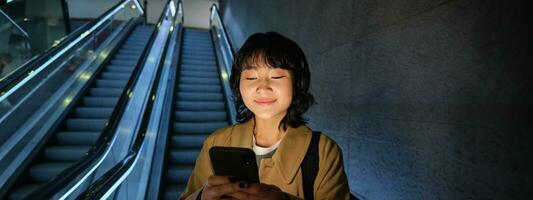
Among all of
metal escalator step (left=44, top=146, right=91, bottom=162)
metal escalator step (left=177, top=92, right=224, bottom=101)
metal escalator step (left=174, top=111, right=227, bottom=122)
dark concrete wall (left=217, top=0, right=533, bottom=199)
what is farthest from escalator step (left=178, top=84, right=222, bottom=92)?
dark concrete wall (left=217, top=0, right=533, bottom=199)

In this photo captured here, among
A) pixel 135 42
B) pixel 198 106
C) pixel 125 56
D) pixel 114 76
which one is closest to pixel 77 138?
pixel 198 106

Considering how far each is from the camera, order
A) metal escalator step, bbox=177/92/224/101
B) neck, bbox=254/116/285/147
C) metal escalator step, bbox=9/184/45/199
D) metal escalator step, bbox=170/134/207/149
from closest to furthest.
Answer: neck, bbox=254/116/285/147, metal escalator step, bbox=9/184/45/199, metal escalator step, bbox=170/134/207/149, metal escalator step, bbox=177/92/224/101

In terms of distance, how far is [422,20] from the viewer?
1.98 meters

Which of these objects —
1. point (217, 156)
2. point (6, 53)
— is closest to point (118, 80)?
point (6, 53)

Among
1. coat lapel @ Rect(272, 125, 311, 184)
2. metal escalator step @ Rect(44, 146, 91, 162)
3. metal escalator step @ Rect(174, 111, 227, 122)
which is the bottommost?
metal escalator step @ Rect(44, 146, 91, 162)

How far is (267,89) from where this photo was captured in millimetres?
1150

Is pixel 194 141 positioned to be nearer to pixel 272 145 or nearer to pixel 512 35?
pixel 272 145

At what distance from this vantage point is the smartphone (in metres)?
0.92

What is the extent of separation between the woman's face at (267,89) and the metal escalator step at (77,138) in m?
3.95

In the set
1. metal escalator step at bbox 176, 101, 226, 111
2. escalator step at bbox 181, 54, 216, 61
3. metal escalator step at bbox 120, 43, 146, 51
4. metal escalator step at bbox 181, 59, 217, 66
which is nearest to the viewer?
metal escalator step at bbox 176, 101, 226, 111

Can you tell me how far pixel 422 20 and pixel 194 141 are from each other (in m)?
3.53

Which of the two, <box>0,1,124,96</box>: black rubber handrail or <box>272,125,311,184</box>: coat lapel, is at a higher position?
<box>0,1,124,96</box>: black rubber handrail

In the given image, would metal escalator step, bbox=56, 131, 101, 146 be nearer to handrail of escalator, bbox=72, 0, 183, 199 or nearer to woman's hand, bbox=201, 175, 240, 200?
handrail of escalator, bbox=72, 0, 183, 199

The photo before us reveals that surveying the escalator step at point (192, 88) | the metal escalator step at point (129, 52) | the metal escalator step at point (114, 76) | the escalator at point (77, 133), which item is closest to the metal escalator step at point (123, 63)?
the escalator at point (77, 133)
